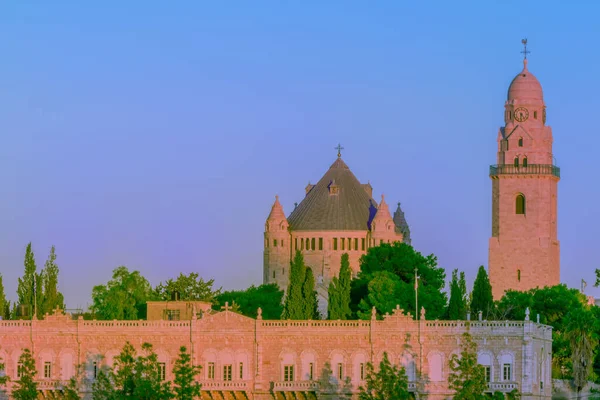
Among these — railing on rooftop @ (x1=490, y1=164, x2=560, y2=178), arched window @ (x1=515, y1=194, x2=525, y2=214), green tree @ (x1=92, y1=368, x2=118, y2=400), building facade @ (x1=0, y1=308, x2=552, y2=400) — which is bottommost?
green tree @ (x1=92, y1=368, x2=118, y2=400)

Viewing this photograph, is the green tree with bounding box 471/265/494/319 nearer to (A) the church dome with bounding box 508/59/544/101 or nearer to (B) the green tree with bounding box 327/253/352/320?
(B) the green tree with bounding box 327/253/352/320

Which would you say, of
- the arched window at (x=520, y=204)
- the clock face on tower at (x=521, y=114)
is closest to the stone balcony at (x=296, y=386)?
the arched window at (x=520, y=204)

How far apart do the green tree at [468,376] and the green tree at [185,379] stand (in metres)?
16.8

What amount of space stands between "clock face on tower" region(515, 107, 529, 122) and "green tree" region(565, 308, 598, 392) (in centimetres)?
3212

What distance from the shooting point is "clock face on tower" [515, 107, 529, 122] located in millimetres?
196000

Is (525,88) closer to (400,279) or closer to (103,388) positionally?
(400,279)

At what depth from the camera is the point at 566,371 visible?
164500 mm

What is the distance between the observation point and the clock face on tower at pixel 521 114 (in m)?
196

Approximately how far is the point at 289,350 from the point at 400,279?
3614cm

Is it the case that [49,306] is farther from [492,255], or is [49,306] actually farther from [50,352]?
[492,255]

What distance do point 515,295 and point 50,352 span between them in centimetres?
4624

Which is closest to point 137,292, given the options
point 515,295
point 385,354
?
point 515,295

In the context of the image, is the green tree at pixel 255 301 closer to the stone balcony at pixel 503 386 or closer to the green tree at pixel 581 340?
the green tree at pixel 581 340

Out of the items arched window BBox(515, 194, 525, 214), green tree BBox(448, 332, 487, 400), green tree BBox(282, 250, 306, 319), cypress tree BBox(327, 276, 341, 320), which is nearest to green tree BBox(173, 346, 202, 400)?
green tree BBox(448, 332, 487, 400)
